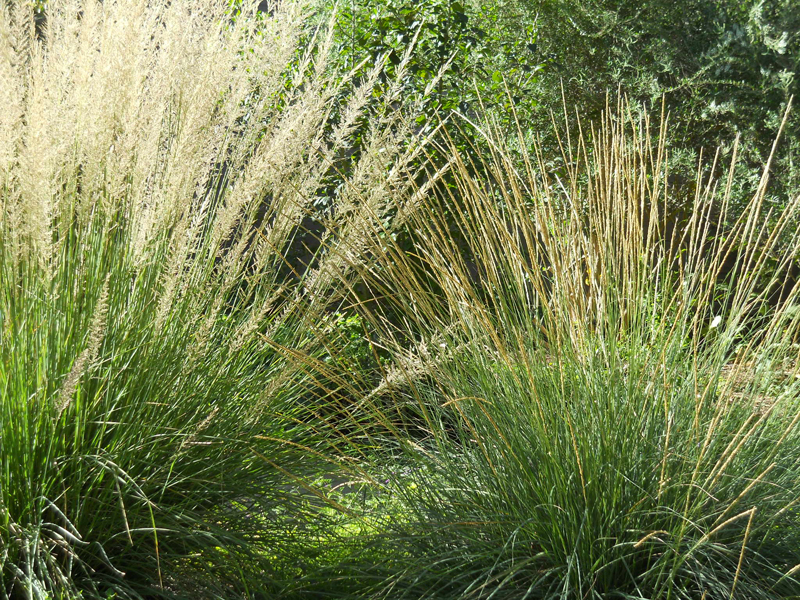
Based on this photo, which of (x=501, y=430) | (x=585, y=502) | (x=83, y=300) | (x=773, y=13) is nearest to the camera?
(x=585, y=502)

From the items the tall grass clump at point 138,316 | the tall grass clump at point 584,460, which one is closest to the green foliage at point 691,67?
the tall grass clump at point 584,460

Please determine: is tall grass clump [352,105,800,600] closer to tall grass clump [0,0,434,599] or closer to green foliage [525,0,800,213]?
tall grass clump [0,0,434,599]

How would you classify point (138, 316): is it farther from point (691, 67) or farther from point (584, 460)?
point (691, 67)

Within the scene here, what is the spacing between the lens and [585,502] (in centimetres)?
163

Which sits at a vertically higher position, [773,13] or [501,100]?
[773,13]

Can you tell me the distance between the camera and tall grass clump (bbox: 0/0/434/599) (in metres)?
1.71

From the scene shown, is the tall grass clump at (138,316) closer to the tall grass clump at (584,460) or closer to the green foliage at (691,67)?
the tall grass clump at (584,460)

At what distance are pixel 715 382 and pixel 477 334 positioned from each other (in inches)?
24.2

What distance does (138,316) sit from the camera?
2014 millimetres

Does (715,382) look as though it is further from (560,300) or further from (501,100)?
(501,100)

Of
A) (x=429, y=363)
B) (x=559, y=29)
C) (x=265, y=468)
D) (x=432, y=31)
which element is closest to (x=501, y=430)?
(x=429, y=363)

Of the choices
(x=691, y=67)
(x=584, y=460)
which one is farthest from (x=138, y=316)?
A: (x=691, y=67)

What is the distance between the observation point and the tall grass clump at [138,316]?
1.71 metres

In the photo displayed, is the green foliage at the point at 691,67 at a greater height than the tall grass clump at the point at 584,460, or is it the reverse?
the green foliage at the point at 691,67
